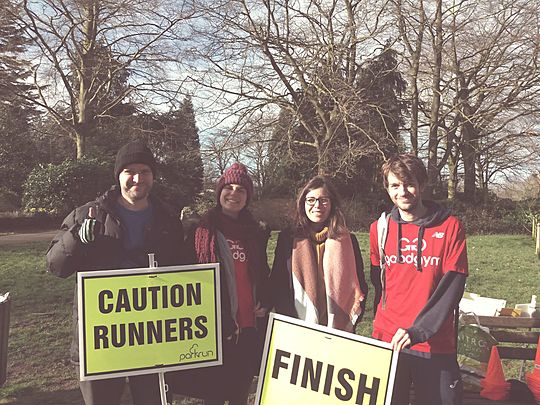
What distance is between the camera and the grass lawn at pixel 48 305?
484 centimetres

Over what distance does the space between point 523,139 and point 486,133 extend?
1.58 m

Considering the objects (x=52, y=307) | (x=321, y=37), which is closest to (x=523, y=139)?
(x=321, y=37)

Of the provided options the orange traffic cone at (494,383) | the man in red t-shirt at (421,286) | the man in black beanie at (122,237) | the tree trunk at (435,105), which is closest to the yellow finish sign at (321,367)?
the man in red t-shirt at (421,286)

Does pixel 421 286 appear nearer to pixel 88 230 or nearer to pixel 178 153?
pixel 88 230

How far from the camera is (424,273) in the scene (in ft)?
9.43

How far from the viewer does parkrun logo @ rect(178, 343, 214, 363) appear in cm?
305

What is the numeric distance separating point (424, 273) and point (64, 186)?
668 inches

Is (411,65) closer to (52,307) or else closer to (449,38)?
(449,38)

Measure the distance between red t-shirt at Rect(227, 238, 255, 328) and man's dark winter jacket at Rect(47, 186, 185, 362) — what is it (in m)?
0.36

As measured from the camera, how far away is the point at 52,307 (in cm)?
762

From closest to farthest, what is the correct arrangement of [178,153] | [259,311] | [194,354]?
[194,354], [259,311], [178,153]

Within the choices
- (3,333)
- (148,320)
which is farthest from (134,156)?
(3,333)

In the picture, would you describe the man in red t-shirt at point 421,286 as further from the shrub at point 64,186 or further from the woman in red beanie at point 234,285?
the shrub at point 64,186

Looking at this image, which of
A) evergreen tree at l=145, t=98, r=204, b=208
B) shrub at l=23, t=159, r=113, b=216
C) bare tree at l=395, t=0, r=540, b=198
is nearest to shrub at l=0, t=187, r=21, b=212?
shrub at l=23, t=159, r=113, b=216
